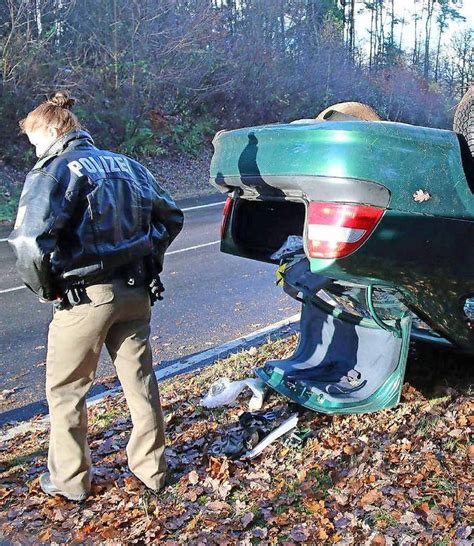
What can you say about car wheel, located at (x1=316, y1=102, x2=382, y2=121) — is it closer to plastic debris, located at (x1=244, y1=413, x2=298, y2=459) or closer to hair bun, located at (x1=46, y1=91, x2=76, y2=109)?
hair bun, located at (x1=46, y1=91, x2=76, y2=109)

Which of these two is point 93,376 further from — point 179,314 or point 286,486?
point 179,314

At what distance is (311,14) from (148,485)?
1166 inches

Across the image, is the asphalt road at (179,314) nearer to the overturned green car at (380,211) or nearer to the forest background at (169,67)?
the overturned green car at (380,211)

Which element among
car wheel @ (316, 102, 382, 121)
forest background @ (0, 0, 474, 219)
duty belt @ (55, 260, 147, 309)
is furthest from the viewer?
forest background @ (0, 0, 474, 219)

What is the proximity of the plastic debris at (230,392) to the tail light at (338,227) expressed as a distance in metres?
1.48

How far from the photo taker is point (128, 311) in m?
3.36

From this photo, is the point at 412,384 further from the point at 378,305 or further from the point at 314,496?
the point at 314,496

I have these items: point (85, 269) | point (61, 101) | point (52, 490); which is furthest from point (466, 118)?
point (52, 490)

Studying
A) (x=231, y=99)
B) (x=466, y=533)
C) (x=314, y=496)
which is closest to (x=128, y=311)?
(x=314, y=496)

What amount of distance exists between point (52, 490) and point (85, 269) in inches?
49.8

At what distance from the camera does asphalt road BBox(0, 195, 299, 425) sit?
5.61 meters

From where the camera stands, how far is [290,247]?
4441 mm

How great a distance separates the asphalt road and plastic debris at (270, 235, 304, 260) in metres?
1.88

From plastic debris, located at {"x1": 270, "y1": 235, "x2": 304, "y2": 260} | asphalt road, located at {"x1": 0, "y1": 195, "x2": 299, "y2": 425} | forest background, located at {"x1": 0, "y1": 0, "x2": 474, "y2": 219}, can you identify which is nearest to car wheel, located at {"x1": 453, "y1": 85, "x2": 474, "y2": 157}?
plastic debris, located at {"x1": 270, "y1": 235, "x2": 304, "y2": 260}
